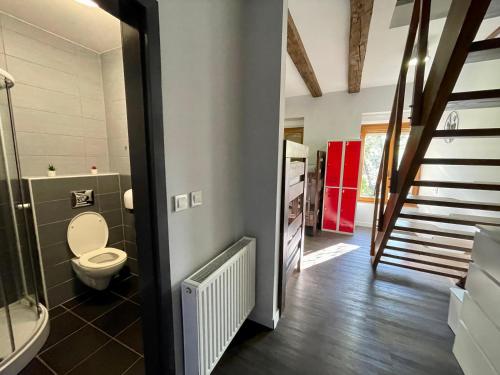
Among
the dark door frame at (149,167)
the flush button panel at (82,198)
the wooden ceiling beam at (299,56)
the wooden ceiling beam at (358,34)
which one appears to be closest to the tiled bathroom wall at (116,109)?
the flush button panel at (82,198)

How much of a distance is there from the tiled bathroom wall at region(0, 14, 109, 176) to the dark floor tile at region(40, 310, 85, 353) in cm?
131

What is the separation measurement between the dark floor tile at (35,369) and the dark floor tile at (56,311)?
0.45 meters

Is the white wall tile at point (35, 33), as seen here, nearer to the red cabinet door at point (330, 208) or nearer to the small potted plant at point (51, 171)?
the small potted plant at point (51, 171)

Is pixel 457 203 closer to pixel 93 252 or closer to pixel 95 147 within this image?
pixel 93 252

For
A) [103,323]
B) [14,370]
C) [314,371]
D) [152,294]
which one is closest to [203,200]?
[152,294]

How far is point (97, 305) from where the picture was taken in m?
1.93

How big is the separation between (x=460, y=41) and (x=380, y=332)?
2020 millimetres

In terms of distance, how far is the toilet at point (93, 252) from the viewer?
188 cm

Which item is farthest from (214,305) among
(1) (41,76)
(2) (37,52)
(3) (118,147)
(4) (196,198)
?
(2) (37,52)

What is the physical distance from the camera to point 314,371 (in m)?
1.37

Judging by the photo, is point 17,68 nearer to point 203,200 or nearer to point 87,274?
point 87,274

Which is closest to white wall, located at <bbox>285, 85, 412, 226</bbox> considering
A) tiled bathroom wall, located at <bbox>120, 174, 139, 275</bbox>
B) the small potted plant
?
tiled bathroom wall, located at <bbox>120, 174, 139, 275</bbox>

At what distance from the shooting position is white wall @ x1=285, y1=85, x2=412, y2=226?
375 cm

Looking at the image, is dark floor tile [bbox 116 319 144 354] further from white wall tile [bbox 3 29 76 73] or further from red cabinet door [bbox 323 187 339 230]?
red cabinet door [bbox 323 187 339 230]
